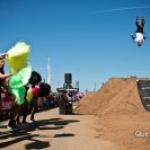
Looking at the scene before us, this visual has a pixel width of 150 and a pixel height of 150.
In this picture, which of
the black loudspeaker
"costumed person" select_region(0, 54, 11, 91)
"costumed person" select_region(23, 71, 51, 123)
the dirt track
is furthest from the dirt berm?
the black loudspeaker

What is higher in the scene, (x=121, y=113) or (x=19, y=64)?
(x=19, y=64)

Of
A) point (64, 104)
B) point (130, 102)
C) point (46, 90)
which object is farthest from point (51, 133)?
point (130, 102)

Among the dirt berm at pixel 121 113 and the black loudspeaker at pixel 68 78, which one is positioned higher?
the black loudspeaker at pixel 68 78

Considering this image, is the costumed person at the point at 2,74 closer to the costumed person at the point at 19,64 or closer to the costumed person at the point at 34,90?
the costumed person at the point at 19,64

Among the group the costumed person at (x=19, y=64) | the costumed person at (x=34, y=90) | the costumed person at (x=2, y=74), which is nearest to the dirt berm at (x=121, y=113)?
the costumed person at (x=34, y=90)

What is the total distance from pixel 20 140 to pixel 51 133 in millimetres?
Result: 1781

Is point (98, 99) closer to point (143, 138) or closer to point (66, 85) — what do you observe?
point (66, 85)

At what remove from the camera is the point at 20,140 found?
11.9 metres

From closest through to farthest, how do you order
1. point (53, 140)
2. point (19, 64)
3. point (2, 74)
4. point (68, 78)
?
1. point (19, 64)
2. point (2, 74)
3. point (53, 140)
4. point (68, 78)

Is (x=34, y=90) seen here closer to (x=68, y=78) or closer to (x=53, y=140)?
(x=53, y=140)

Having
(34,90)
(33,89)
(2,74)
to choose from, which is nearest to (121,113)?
(34,90)

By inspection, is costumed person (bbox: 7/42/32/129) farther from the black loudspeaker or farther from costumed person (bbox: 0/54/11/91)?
the black loudspeaker

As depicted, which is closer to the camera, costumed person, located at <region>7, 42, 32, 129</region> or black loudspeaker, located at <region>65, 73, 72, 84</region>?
costumed person, located at <region>7, 42, 32, 129</region>

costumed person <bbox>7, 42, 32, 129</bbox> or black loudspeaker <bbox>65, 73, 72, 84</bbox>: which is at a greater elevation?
black loudspeaker <bbox>65, 73, 72, 84</bbox>
